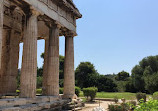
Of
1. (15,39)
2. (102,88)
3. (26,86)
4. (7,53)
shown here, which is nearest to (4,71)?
(7,53)

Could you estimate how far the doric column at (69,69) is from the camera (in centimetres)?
1788

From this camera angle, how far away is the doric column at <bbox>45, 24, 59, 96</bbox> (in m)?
15.2

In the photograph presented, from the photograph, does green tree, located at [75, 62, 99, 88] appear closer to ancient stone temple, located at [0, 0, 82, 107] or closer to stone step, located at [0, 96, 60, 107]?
ancient stone temple, located at [0, 0, 82, 107]

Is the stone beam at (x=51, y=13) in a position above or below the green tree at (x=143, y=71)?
above

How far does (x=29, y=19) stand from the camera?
13039 mm

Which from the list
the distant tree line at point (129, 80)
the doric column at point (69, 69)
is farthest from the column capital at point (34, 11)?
the distant tree line at point (129, 80)

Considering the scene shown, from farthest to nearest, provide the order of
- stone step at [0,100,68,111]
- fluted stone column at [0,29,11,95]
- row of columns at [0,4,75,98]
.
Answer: fluted stone column at [0,29,11,95]
row of columns at [0,4,75,98]
stone step at [0,100,68,111]

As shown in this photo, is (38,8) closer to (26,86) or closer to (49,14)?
(49,14)

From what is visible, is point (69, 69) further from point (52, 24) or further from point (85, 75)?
point (85, 75)

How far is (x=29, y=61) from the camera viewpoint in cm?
1230

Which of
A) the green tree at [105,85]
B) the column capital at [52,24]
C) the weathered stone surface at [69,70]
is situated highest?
the column capital at [52,24]

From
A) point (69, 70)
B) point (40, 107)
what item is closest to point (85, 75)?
point (69, 70)

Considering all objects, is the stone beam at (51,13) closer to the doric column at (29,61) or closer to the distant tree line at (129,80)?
the doric column at (29,61)

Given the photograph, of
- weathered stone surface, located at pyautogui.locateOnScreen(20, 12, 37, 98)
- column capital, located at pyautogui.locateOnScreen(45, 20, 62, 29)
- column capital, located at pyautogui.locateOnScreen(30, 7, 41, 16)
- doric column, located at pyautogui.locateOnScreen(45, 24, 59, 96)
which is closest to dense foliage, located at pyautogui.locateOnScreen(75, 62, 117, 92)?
doric column, located at pyautogui.locateOnScreen(45, 24, 59, 96)
